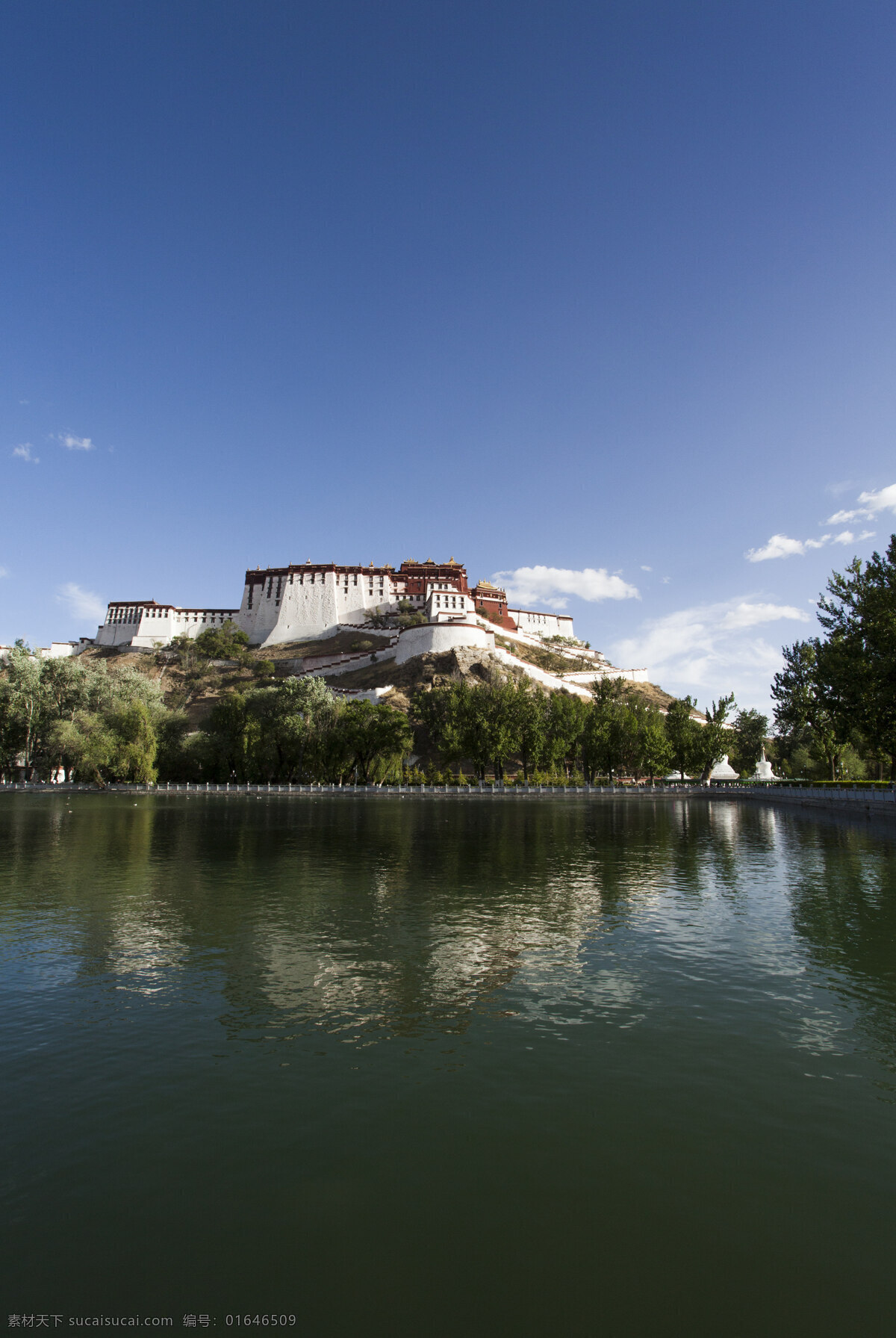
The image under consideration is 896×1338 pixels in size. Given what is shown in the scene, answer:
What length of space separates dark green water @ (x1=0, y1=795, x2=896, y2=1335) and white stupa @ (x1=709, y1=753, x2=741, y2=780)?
244ft

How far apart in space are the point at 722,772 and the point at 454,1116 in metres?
89.6

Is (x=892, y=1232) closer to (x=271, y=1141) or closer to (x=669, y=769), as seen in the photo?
(x=271, y=1141)

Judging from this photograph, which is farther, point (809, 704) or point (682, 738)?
point (682, 738)

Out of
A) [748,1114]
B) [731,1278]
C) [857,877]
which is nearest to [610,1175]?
[731,1278]

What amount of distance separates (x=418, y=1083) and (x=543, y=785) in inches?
2839

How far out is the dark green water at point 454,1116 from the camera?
5.48 metres

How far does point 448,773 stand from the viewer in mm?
84250

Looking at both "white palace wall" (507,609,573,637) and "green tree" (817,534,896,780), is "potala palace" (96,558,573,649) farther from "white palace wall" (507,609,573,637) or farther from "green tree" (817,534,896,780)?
"green tree" (817,534,896,780)

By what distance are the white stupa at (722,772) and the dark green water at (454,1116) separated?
2927 inches

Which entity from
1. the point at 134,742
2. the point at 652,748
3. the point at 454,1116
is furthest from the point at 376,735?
the point at 454,1116

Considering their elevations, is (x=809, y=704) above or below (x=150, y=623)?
below

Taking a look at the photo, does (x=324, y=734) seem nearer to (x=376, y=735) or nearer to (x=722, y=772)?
(x=376, y=735)

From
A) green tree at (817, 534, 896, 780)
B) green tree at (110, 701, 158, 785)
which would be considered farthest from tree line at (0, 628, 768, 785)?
green tree at (817, 534, 896, 780)

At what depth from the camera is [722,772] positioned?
90562mm
